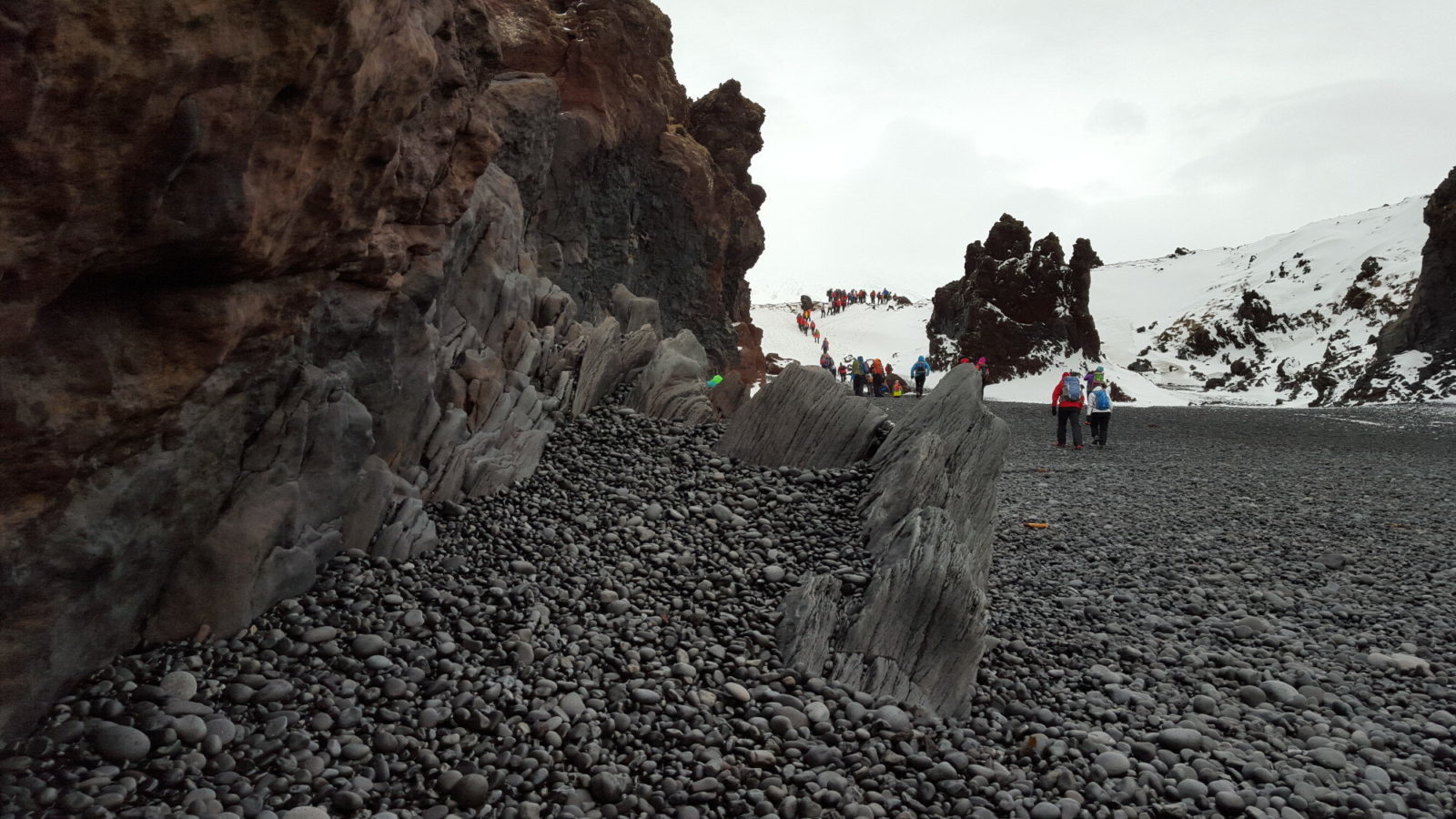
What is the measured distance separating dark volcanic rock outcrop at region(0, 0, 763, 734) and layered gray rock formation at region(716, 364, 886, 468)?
2966 millimetres

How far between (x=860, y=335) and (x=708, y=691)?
6927cm

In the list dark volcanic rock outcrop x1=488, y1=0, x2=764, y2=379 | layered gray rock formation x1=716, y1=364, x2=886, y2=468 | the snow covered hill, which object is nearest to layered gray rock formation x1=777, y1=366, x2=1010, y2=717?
layered gray rock formation x1=716, y1=364, x2=886, y2=468

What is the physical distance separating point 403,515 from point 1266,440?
26.7 metres

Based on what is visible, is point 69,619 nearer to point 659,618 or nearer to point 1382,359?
point 659,618

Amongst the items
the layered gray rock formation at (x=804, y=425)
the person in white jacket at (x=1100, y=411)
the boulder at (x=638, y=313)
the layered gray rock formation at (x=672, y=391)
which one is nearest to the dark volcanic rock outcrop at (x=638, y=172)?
the boulder at (x=638, y=313)

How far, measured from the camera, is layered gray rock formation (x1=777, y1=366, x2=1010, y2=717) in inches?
265

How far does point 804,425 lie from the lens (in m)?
10.6

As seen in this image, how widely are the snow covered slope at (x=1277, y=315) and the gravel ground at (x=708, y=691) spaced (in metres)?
45.8

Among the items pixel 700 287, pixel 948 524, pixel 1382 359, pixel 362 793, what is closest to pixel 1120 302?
pixel 1382 359

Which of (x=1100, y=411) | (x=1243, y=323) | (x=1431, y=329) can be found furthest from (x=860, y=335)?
(x=1100, y=411)

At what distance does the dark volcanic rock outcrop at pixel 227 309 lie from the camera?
369 centimetres

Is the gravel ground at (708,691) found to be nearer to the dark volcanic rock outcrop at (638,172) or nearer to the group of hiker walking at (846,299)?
the dark volcanic rock outcrop at (638,172)

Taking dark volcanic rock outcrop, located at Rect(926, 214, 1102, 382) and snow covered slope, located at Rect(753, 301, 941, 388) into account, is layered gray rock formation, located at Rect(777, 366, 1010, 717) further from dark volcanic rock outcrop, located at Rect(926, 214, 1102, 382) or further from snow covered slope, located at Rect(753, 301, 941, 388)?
snow covered slope, located at Rect(753, 301, 941, 388)

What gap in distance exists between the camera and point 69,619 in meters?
4.57
